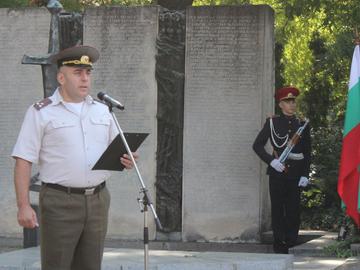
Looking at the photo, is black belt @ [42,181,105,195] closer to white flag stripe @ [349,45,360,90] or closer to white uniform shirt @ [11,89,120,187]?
white uniform shirt @ [11,89,120,187]

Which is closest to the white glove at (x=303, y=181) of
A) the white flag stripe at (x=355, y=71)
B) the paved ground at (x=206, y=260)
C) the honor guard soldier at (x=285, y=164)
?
the honor guard soldier at (x=285, y=164)

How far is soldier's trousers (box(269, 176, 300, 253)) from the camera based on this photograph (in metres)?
8.64

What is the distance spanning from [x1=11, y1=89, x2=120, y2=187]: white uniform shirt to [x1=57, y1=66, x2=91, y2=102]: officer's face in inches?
2.6

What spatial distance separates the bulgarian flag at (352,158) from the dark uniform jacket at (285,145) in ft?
3.73

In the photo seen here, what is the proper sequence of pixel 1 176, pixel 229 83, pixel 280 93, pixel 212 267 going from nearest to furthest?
pixel 212 267 < pixel 280 93 < pixel 229 83 < pixel 1 176

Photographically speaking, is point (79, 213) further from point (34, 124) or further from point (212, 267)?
point (212, 267)

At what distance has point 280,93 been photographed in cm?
879

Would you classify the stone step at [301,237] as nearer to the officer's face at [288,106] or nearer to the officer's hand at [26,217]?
the officer's face at [288,106]

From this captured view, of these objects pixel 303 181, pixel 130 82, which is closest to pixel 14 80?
pixel 130 82

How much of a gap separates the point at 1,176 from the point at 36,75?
1.50 meters

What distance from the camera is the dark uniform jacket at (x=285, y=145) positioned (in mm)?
8641

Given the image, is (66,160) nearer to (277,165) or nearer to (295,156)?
(277,165)

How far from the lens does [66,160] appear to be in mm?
4711

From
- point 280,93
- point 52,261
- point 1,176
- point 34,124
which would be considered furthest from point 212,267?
point 1,176
